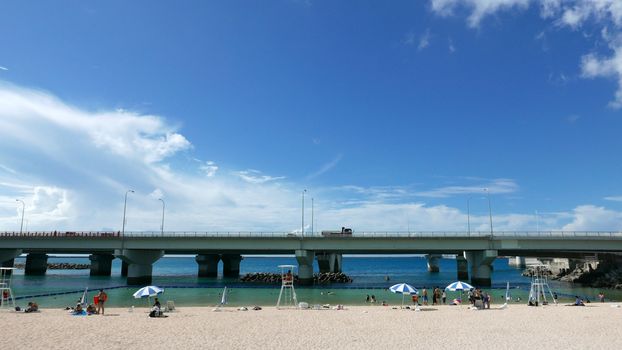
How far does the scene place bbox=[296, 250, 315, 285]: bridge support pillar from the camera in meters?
64.0

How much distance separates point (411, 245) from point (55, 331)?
1971 inches

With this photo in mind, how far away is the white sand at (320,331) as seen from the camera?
17500 millimetres

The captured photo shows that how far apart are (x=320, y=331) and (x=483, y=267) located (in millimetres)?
50175

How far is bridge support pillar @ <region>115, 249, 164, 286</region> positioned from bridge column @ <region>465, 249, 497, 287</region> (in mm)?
50646

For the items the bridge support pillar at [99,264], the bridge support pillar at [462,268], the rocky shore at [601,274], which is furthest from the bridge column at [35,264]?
the rocky shore at [601,274]

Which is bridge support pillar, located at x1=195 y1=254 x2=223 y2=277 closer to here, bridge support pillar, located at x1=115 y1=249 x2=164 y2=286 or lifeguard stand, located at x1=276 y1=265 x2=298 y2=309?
bridge support pillar, located at x1=115 y1=249 x2=164 y2=286

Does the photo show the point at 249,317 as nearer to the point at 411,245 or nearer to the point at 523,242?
the point at 411,245

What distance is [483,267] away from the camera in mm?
64125

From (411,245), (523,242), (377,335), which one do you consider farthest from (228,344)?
(523,242)

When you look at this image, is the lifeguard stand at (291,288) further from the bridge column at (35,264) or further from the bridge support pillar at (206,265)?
the bridge column at (35,264)

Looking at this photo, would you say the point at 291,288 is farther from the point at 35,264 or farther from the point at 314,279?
the point at 35,264

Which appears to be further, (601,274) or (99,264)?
(99,264)

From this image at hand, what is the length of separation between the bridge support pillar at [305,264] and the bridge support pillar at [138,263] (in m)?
23.7

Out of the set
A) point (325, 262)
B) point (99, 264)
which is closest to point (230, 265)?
point (325, 262)
